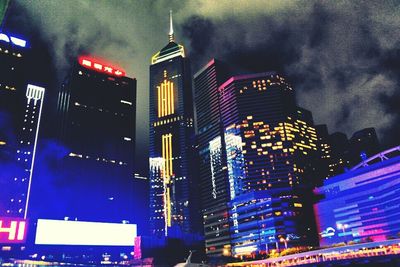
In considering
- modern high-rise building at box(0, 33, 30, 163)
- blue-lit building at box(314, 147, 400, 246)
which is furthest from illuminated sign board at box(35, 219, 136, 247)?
modern high-rise building at box(0, 33, 30, 163)

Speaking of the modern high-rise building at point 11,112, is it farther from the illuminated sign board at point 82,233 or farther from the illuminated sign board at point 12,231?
the illuminated sign board at point 12,231

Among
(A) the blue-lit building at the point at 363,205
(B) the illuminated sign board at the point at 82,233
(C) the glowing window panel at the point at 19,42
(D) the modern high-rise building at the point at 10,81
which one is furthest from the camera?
(D) the modern high-rise building at the point at 10,81

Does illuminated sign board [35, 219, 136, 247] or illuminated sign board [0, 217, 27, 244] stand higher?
illuminated sign board [35, 219, 136, 247]

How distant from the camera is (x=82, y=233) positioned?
6856 centimetres

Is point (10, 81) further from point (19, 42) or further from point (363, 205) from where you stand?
point (363, 205)

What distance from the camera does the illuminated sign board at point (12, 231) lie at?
2788 centimetres

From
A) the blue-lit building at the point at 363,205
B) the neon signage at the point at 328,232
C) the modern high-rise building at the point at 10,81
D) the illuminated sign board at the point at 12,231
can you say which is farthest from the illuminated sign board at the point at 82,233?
the modern high-rise building at the point at 10,81

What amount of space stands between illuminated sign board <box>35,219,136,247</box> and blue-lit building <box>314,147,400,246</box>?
345 ft

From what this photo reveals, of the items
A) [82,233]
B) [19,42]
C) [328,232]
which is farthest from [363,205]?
[19,42]

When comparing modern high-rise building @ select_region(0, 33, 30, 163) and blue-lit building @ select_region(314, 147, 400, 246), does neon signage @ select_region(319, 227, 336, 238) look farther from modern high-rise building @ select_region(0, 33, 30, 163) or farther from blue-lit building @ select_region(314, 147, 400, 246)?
modern high-rise building @ select_region(0, 33, 30, 163)

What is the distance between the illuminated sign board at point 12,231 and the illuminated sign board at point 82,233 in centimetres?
3918

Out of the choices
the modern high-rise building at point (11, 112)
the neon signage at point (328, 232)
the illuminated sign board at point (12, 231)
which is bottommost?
the illuminated sign board at point (12, 231)

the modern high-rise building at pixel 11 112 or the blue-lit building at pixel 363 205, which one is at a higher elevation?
the modern high-rise building at pixel 11 112

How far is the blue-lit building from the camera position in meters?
133
